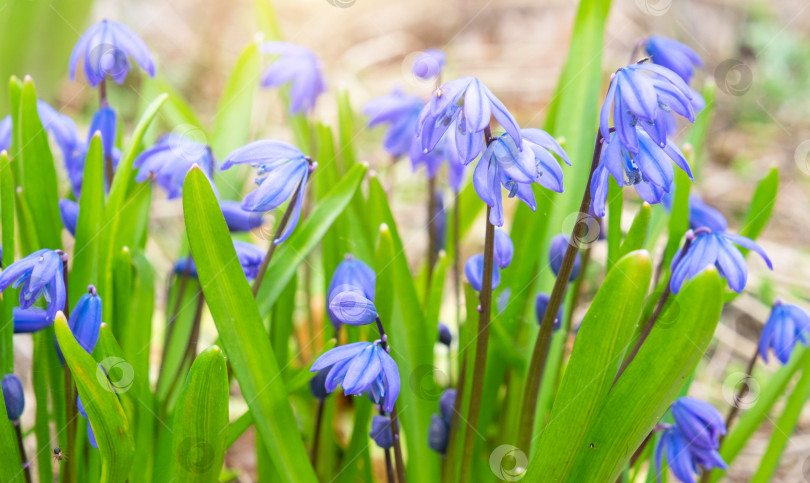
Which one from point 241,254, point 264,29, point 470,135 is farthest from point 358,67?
point 470,135

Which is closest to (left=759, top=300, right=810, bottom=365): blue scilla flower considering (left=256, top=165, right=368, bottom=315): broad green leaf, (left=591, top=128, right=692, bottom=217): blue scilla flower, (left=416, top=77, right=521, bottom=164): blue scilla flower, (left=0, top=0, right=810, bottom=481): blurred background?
(left=591, top=128, right=692, bottom=217): blue scilla flower

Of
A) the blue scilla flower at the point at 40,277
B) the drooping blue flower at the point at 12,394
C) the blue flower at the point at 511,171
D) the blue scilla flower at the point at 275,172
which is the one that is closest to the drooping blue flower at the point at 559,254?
the blue flower at the point at 511,171

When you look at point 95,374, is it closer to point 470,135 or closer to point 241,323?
point 241,323

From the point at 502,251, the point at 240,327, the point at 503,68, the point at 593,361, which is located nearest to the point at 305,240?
the point at 240,327

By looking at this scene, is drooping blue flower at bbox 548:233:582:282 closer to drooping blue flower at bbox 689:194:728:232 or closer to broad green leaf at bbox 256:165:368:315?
drooping blue flower at bbox 689:194:728:232

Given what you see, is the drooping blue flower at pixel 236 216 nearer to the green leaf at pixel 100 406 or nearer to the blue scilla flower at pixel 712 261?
the green leaf at pixel 100 406

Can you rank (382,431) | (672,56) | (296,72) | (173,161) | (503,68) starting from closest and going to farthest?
(382,431) < (173,161) < (672,56) < (296,72) < (503,68)

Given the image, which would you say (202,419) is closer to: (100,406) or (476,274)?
(100,406)
